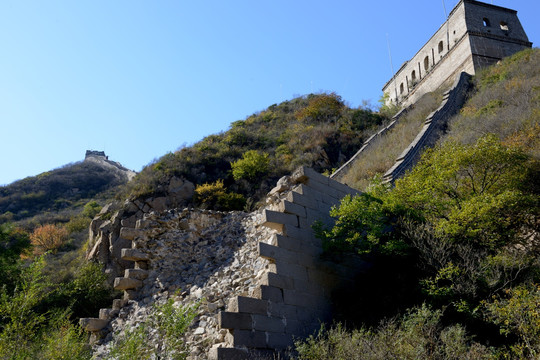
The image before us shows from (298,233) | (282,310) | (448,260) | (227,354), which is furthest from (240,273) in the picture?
(448,260)

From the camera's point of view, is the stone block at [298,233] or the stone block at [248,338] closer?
the stone block at [248,338]

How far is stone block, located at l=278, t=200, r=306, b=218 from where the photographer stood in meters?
8.31

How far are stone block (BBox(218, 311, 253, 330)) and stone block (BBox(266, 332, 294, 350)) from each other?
0.44 m

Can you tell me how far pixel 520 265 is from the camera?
6.95 m

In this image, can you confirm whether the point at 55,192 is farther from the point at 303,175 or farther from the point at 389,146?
the point at 303,175

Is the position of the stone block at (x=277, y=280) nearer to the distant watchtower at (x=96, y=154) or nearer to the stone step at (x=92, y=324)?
the stone step at (x=92, y=324)

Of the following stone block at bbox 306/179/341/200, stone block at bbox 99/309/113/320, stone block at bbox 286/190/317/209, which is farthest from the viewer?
stone block at bbox 99/309/113/320

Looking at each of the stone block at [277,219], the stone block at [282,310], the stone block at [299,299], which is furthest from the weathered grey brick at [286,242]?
the stone block at [282,310]

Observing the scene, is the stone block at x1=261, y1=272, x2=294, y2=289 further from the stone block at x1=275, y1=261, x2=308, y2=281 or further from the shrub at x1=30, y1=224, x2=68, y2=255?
the shrub at x1=30, y1=224, x2=68, y2=255

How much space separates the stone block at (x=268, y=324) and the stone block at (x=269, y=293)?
31 centimetres

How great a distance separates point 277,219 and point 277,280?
1.22 meters

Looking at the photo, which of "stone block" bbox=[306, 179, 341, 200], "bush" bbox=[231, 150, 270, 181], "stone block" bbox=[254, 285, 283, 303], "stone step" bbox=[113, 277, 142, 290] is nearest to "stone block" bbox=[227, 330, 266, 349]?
"stone block" bbox=[254, 285, 283, 303]

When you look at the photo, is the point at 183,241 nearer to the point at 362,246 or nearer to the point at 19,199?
the point at 362,246

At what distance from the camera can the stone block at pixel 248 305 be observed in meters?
6.51
